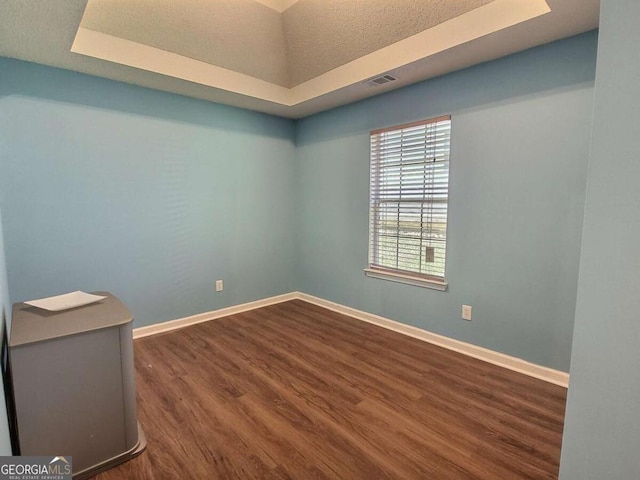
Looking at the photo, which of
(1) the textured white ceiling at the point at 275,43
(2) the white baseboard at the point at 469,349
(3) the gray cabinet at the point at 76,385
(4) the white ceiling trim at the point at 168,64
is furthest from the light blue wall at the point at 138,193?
(2) the white baseboard at the point at 469,349

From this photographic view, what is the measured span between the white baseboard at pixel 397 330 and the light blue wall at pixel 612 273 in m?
1.48

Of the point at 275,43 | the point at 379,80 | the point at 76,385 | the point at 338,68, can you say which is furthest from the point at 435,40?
the point at 76,385

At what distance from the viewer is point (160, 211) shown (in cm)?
317

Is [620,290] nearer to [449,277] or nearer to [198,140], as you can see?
[449,277]

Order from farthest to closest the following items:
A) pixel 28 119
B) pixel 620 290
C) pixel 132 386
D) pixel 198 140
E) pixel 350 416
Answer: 1. pixel 198 140
2. pixel 28 119
3. pixel 350 416
4. pixel 132 386
5. pixel 620 290

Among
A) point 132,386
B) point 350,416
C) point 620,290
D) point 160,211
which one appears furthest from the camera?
point 160,211

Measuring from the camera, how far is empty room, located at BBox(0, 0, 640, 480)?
4.37 feet

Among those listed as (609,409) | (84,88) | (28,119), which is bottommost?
(609,409)

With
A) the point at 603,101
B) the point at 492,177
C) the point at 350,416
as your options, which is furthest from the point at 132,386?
the point at 492,177

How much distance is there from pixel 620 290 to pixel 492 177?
178 cm

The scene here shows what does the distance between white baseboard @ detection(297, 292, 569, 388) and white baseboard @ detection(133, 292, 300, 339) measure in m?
0.83

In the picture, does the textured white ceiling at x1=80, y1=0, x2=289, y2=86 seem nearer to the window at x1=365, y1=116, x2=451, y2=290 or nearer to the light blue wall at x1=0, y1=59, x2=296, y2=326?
the light blue wall at x1=0, y1=59, x2=296, y2=326

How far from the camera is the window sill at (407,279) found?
2.91 metres

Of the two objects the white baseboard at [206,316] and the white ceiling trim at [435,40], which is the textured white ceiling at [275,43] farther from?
the white baseboard at [206,316]
